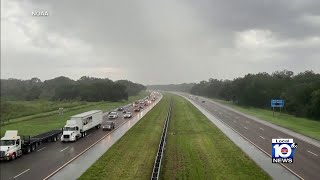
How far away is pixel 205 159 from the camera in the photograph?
3847cm

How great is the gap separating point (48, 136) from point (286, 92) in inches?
3494

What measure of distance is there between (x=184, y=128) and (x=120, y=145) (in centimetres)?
2296

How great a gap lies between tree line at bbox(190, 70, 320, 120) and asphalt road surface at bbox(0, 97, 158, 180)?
6689 cm

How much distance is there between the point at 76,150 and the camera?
44.3 metres

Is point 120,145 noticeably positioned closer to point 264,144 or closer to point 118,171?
point 118,171

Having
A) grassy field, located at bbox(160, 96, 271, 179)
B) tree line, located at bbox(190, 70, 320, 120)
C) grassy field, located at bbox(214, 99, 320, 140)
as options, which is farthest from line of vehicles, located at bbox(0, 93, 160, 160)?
tree line, located at bbox(190, 70, 320, 120)

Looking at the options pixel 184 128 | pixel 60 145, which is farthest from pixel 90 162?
pixel 184 128

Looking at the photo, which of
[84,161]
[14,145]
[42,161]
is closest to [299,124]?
[84,161]

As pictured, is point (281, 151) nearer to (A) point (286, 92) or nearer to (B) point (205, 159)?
(B) point (205, 159)

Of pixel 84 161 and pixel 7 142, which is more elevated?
pixel 7 142

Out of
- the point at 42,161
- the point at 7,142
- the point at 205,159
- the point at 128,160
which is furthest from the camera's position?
the point at 7,142

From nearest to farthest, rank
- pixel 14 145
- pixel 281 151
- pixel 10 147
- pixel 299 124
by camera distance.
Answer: pixel 281 151 → pixel 10 147 → pixel 14 145 → pixel 299 124

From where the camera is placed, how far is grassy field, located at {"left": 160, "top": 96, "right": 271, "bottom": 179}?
31.5 meters

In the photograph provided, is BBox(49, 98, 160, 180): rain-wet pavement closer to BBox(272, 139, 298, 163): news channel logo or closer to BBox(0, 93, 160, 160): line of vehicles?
BBox(0, 93, 160, 160): line of vehicles
